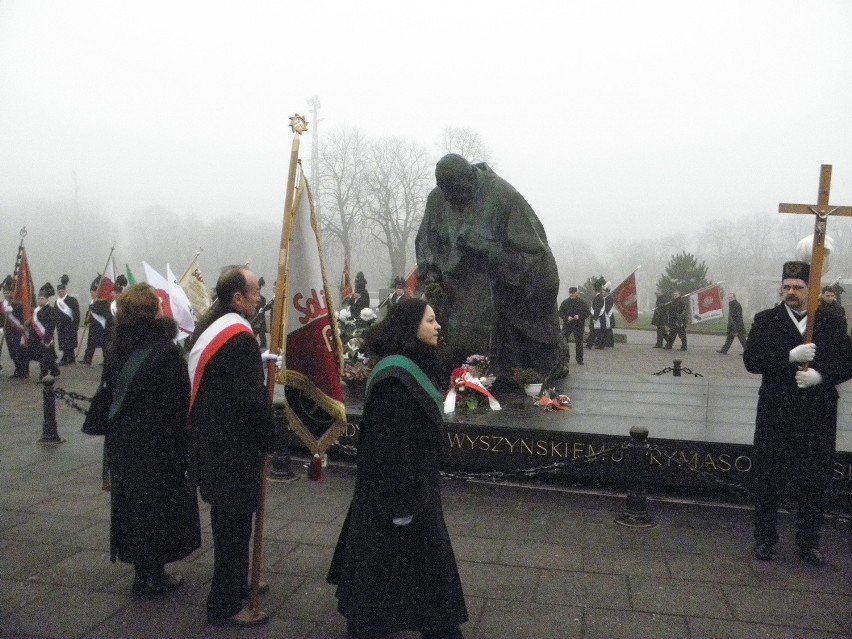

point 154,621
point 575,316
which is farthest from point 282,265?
point 575,316

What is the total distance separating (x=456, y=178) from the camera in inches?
327

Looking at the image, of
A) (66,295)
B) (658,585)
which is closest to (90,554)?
(658,585)

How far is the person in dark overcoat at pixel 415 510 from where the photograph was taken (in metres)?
3.19

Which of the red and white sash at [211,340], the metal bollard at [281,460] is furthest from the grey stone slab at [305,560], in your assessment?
the metal bollard at [281,460]

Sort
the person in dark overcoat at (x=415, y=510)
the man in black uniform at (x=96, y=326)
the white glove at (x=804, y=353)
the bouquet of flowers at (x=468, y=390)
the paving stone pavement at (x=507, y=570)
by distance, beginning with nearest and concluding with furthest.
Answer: the person in dark overcoat at (x=415, y=510) < the paving stone pavement at (x=507, y=570) < the white glove at (x=804, y=353) < the bouquet of flowers at (x=468, y=390) < the man in black uniform at (x=96, y=326)

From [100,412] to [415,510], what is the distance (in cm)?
219

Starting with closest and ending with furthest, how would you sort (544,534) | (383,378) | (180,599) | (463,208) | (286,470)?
(383,378) → (180,599) → (544,534) → (286,470) → (463,208)

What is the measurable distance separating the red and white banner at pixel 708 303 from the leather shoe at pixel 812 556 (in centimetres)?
1828

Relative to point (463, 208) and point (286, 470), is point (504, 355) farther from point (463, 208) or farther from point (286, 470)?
point (286, 470)

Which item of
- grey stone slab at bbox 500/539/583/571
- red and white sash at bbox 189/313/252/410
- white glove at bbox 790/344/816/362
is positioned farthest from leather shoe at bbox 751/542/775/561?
red and white sash at bbox 189/313/252/410

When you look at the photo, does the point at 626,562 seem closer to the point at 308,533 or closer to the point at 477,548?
the point at 477,548

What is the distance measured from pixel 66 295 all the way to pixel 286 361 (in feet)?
49.4

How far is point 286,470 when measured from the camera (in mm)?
6957

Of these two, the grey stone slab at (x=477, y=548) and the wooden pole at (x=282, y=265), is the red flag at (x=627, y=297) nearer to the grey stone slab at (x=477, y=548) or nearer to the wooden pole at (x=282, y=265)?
the grey stone slab at (x=477, y=548)
